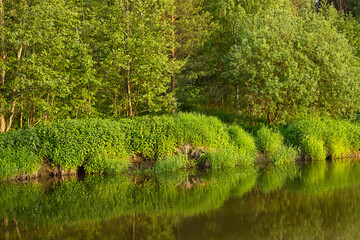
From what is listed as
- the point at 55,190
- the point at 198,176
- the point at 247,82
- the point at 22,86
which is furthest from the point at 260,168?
the point at 22,86

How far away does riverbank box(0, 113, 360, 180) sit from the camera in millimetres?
17222

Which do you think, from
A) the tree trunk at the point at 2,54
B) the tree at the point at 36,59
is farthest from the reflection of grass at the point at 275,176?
the tree trunk at the point at 2,54

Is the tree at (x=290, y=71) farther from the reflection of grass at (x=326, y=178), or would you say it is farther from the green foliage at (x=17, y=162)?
the green foliage at (x=17, y=162)

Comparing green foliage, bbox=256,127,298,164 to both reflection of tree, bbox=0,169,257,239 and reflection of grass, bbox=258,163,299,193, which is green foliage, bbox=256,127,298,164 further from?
reflection of tree, bbox=0,169,257,239

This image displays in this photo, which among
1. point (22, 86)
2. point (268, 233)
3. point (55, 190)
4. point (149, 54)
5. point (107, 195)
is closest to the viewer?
point (268, 233)

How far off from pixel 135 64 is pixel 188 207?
1158cm

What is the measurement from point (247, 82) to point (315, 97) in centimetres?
409

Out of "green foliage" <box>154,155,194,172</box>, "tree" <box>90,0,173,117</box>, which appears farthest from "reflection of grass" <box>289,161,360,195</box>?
"tree" <box>90,0,173,117</box>

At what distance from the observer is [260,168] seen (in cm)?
1947

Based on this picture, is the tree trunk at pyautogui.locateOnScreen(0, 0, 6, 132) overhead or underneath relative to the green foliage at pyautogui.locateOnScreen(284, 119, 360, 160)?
overhead

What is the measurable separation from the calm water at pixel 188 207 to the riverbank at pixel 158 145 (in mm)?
1155

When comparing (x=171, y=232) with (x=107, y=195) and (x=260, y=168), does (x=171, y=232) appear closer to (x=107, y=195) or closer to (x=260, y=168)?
(x=107, y=195)

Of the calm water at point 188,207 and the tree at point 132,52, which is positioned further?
the tree at point 132,52

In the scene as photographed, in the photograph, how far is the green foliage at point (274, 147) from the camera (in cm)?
2066
